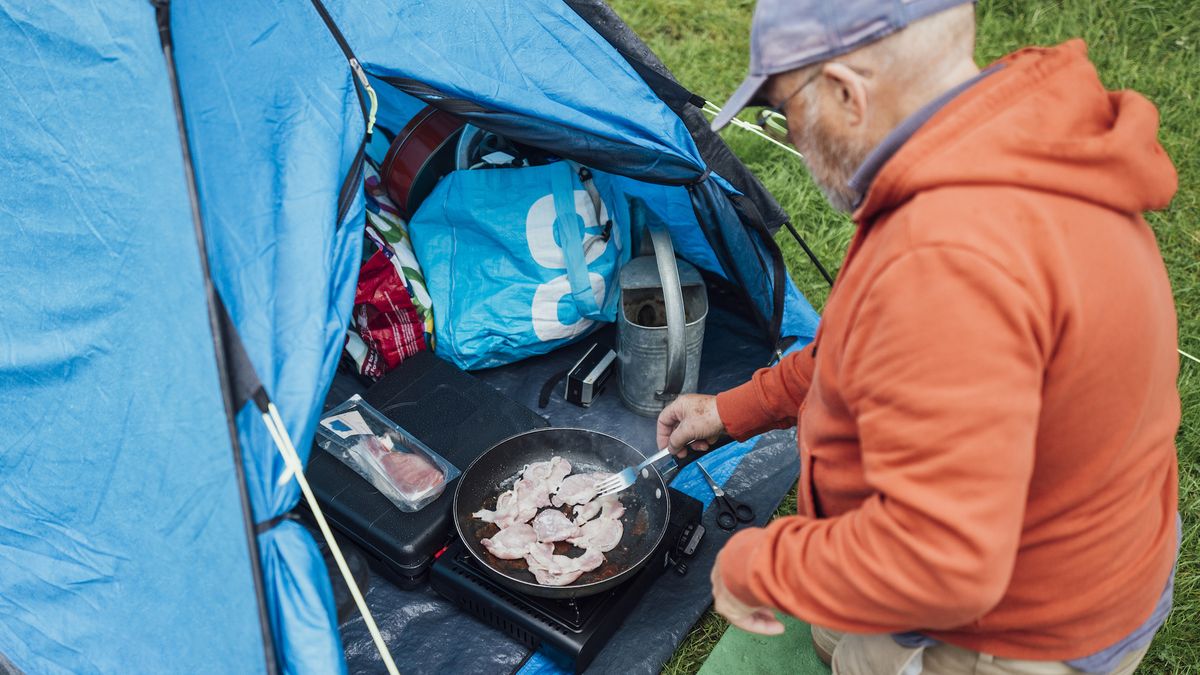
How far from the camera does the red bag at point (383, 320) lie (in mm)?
2699

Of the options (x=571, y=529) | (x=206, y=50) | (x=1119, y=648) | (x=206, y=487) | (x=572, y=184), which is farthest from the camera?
(x=572, y=184)

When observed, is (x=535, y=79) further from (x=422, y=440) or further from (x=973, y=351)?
(x=973, y=351)

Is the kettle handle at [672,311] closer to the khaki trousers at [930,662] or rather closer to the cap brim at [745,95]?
the khaki trousers at [930,662]

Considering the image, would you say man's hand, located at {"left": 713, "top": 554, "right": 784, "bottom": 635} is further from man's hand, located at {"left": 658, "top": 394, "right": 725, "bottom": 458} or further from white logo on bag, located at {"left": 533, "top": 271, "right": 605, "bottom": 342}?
white logo on bag, located at {"left": 533, "top": 271, "right": 605, "bottom": 342}

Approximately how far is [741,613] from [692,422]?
0.61 metres

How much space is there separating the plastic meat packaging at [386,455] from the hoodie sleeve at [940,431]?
4.08 ft

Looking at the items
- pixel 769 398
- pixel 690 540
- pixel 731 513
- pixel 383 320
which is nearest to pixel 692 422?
pixel 769 398

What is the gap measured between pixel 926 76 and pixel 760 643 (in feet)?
4.80

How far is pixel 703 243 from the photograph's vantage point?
286 cm

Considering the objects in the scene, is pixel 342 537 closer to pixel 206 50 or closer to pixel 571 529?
pixel 571 529

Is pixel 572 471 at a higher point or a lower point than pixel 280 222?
lower

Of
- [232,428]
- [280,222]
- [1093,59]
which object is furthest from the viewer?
[1093,59]

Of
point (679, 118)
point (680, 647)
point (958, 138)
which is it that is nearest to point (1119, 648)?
point (958, 138)

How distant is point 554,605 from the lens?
79.5 inches
